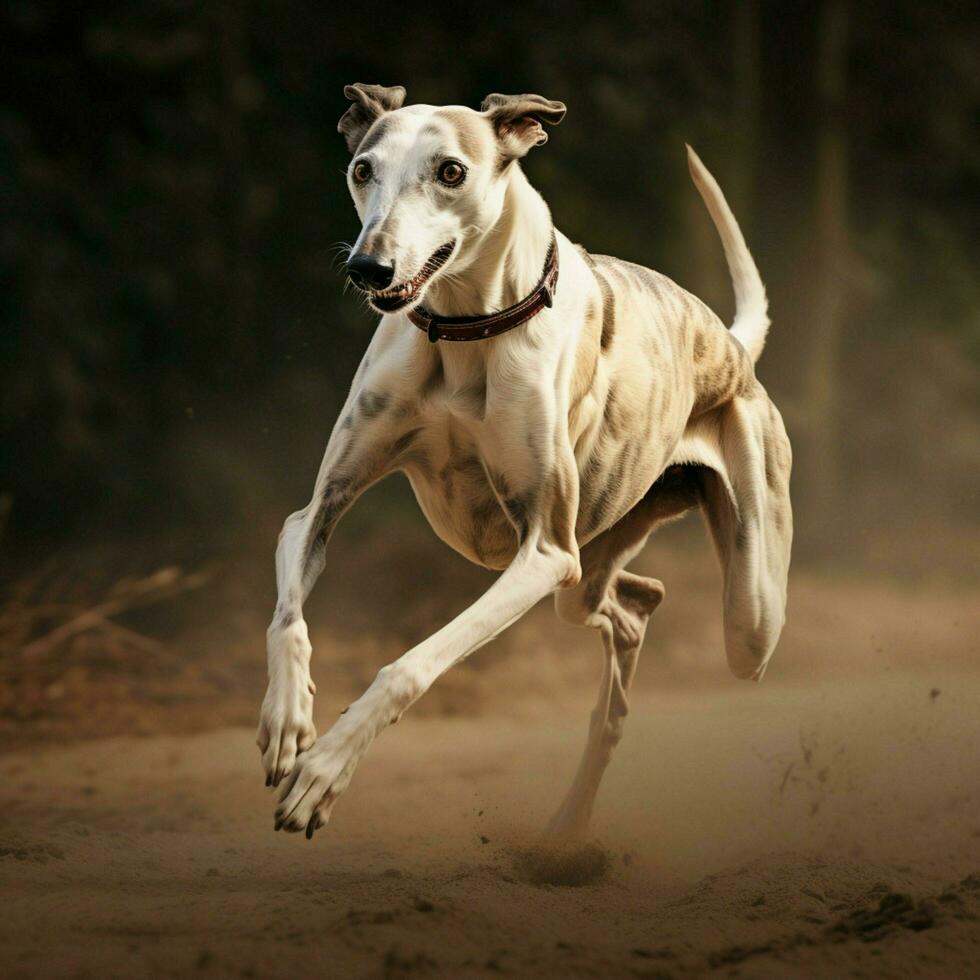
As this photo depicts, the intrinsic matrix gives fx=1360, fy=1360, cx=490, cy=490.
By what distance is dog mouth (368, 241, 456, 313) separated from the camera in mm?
2811

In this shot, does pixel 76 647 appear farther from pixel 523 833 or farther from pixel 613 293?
pixel 613 293

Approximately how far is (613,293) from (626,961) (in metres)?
1.68

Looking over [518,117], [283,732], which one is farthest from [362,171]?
[283,732]

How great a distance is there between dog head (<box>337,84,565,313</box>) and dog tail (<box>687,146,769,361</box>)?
1.12m

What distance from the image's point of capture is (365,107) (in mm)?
3125

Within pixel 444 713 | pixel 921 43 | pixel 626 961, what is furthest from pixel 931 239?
pixel 626 961

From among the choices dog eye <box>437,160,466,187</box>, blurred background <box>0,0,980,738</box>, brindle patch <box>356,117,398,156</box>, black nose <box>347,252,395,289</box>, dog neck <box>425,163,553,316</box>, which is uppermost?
brindle patch <box>356,117,398,156</box>

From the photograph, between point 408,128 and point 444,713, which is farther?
point 444,713

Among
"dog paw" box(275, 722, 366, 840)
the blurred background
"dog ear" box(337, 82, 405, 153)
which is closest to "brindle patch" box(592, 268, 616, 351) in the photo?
"dog ear" box(337, 82, 405, 153)

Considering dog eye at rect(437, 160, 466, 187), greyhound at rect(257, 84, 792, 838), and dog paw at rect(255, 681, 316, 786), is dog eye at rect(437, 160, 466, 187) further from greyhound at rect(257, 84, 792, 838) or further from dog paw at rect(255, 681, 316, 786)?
dog paw at rect(255, 681, 316, 786)

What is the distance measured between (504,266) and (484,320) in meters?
0.14

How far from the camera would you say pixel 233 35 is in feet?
26.2

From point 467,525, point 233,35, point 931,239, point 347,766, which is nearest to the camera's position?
point 347,766

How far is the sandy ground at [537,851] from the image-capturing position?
2.78 meters
